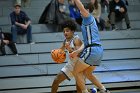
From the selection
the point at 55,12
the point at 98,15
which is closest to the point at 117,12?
the point at 98,15

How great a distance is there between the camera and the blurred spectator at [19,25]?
9.13 metres

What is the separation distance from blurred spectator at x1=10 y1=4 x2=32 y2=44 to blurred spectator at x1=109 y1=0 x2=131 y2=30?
2.51m

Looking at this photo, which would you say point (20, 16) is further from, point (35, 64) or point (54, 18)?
point (35, 64)

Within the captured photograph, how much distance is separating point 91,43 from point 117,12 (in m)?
4.89

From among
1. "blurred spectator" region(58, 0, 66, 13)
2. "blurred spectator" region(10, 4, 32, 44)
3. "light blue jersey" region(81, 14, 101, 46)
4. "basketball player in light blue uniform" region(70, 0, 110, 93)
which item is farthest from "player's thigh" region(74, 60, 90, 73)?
"blurred spectator" region(58, 0, 66, 13)

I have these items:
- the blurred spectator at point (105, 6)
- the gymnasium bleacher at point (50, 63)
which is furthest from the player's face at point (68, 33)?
the blurred spectator at point (105, 6)

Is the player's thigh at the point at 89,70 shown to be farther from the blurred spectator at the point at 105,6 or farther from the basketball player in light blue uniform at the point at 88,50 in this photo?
the blurred spectator at the point at 105,6

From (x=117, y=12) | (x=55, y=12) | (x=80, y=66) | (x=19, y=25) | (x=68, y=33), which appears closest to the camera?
(x=80, y=66)

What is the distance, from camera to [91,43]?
5.59m

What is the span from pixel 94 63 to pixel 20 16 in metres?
4.33

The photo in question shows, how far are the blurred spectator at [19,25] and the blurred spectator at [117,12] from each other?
2509 mm

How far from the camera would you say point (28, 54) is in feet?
28.8

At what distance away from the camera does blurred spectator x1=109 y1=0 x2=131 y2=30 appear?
10.1 m

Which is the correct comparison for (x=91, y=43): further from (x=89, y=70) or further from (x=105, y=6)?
(x=105, y=6)
